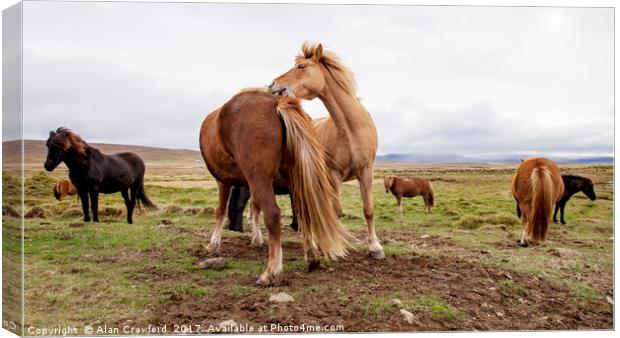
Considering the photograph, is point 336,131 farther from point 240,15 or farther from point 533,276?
point 533,276

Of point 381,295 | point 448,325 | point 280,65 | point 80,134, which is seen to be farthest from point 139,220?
point 448,325

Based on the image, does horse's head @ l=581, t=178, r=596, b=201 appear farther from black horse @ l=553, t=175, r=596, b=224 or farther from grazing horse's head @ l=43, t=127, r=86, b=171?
grazing horse's head @ l=43, t=127, r=86, b=171

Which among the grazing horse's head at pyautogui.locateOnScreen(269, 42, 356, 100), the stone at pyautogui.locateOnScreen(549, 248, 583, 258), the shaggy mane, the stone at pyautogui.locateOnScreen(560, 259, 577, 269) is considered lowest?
the stone at pyautogui.locateOnScreen(560, 259, 577, 269)

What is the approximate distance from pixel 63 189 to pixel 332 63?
3610 mm

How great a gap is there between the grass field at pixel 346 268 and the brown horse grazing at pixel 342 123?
962 mm

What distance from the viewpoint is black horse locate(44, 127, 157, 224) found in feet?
16.8

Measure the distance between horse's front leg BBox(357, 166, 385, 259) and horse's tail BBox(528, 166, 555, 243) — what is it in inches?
93.3

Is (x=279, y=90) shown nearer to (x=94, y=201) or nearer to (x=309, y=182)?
(x=309, y=182)

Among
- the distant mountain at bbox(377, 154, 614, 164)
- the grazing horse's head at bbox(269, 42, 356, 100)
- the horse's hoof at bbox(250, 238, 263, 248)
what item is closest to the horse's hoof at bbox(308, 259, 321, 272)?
the horse's hoof at bbox(250, 238, 263, 248)

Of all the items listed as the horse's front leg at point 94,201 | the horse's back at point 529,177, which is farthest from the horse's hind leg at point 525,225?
the horse's front leg at point 94,201

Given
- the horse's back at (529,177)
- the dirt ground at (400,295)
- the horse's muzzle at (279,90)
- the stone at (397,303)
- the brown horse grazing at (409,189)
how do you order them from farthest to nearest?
1. the brown horse grazing at (409,189)
2. the horse's back at (529,177)
3. the horse's muzzle at (279,90)
4. the stone at (397,303)
5. the dirt ground at (400,295)

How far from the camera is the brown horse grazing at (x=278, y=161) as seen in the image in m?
4.24

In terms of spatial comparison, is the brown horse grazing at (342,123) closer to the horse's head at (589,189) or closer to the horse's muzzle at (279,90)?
the horse's muzzle at (279,90)

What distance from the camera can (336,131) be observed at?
17.8 ft
